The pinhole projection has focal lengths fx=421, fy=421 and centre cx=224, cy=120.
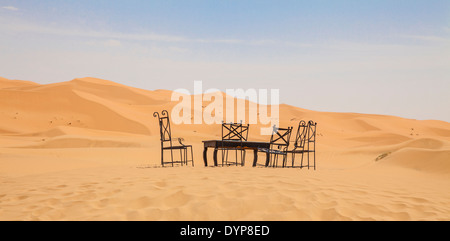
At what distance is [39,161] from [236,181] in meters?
7.95

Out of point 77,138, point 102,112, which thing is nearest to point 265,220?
point 77,138

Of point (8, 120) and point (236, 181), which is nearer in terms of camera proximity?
point (236, 181)

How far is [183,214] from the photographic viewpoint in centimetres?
501

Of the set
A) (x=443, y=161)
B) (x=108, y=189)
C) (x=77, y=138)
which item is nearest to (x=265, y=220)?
(x=108, y=189)

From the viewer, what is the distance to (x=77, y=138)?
2125 centimetres

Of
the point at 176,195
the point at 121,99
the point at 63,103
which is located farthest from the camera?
the point at 121,99

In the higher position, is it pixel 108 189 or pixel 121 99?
pixel 121 99
